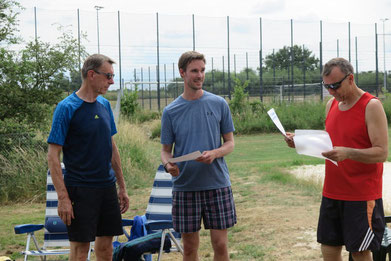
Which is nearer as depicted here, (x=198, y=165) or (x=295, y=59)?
(x=198, y=165)

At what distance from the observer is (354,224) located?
3.31 metres

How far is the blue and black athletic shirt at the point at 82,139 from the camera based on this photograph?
3629mm

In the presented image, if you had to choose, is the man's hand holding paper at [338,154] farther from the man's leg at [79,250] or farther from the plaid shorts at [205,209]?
the man's leg at [79,250]

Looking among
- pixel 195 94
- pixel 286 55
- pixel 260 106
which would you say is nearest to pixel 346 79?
pixel 195 94

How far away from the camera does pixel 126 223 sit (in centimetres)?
484

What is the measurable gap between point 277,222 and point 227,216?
9.80ft

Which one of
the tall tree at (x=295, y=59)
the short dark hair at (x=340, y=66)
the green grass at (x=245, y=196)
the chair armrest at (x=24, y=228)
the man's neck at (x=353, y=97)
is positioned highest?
the tall tree at (x=295, y=59)

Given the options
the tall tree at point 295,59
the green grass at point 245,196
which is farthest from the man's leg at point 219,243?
the tall tree at point 295,59

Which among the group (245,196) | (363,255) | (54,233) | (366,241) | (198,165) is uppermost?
(198,165)

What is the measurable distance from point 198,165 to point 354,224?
1100 millimetres

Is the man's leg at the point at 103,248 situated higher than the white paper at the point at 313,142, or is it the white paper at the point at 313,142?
the white paper at the point at 313,142

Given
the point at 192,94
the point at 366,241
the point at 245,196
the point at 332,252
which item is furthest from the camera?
the point at 245,196

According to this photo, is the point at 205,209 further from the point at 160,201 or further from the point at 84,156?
the point at 160,201

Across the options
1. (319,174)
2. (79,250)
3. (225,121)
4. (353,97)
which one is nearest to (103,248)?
(79,250)
